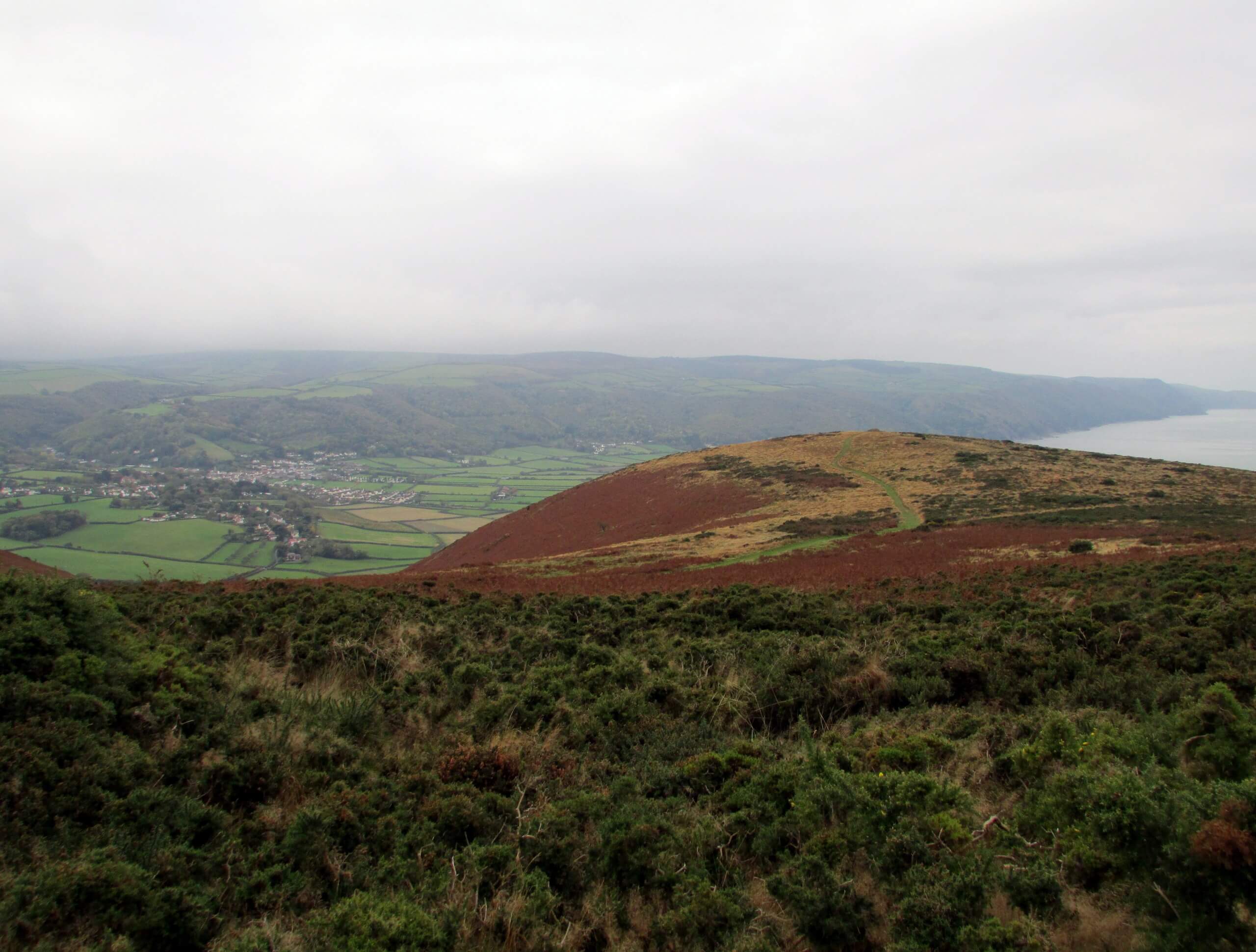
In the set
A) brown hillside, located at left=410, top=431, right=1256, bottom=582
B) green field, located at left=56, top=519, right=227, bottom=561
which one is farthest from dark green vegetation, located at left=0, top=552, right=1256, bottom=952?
green field, located at left=56, top=519, right=227, bottom=561

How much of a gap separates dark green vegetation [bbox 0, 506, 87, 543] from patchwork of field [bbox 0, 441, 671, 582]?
811mm

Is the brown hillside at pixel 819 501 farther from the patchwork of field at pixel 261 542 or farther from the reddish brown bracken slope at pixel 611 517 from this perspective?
the patchwork of field at pixel 261 542

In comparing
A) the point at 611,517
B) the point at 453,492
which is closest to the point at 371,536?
the point at 611,517

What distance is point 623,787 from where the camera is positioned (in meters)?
5.75

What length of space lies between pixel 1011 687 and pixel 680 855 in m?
5.58

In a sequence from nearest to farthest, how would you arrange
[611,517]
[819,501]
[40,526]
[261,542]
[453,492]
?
[819,501], [611,517], [40,526], [261,542], [453,492]

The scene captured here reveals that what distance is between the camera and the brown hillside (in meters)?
27.1

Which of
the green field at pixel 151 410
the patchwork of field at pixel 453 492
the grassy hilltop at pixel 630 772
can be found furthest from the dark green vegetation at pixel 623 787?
the green field at pixel 151 410

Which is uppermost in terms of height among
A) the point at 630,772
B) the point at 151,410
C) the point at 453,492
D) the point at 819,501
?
the point at 630,772

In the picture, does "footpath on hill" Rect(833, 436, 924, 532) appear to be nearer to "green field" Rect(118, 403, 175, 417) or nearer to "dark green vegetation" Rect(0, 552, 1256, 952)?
"dark green vegetation" Rect(0, 552, 1256, 952)

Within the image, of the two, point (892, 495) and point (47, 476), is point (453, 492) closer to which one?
point (47, 476)

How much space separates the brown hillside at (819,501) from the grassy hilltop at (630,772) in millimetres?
11036

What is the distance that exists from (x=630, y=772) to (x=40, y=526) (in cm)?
7724

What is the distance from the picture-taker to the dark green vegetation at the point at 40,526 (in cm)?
5675
